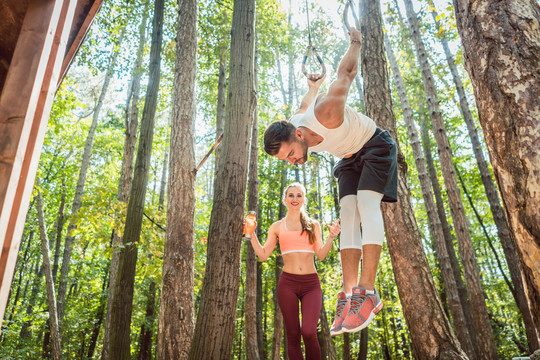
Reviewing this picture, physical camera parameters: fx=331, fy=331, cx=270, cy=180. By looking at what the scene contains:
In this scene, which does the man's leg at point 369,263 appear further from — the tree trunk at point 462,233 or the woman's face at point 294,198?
the tree trunk at point 462,233

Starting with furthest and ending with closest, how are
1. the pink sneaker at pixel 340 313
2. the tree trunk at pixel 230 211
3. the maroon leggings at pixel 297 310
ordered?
the maroon leggings at pixel 297 310, the tree trunk at pixel 230 211, the pink sneaker at pixel 340 313

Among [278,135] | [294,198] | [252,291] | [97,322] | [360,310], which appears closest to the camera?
[360,310]

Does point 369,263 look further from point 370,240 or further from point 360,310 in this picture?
point 360,310

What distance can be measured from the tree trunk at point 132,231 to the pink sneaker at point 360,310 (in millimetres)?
3972

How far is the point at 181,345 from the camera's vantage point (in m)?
4.40

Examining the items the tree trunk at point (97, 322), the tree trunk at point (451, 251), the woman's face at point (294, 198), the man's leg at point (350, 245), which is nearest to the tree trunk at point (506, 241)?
the tree trunk at point (451, 251)

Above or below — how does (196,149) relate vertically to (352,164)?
above

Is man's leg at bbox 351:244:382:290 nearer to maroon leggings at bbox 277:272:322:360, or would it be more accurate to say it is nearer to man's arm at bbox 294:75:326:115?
maroon leggings at bbox 277:272:322:360

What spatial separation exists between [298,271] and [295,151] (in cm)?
163

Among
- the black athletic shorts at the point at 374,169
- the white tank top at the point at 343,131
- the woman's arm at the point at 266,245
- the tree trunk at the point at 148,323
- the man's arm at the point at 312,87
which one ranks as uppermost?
the man's arm at the point at 312,87

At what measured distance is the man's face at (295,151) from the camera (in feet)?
9.77

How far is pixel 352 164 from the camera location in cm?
318

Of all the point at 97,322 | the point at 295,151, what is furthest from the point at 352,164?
the point at 97,322

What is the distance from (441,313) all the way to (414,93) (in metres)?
13.2
